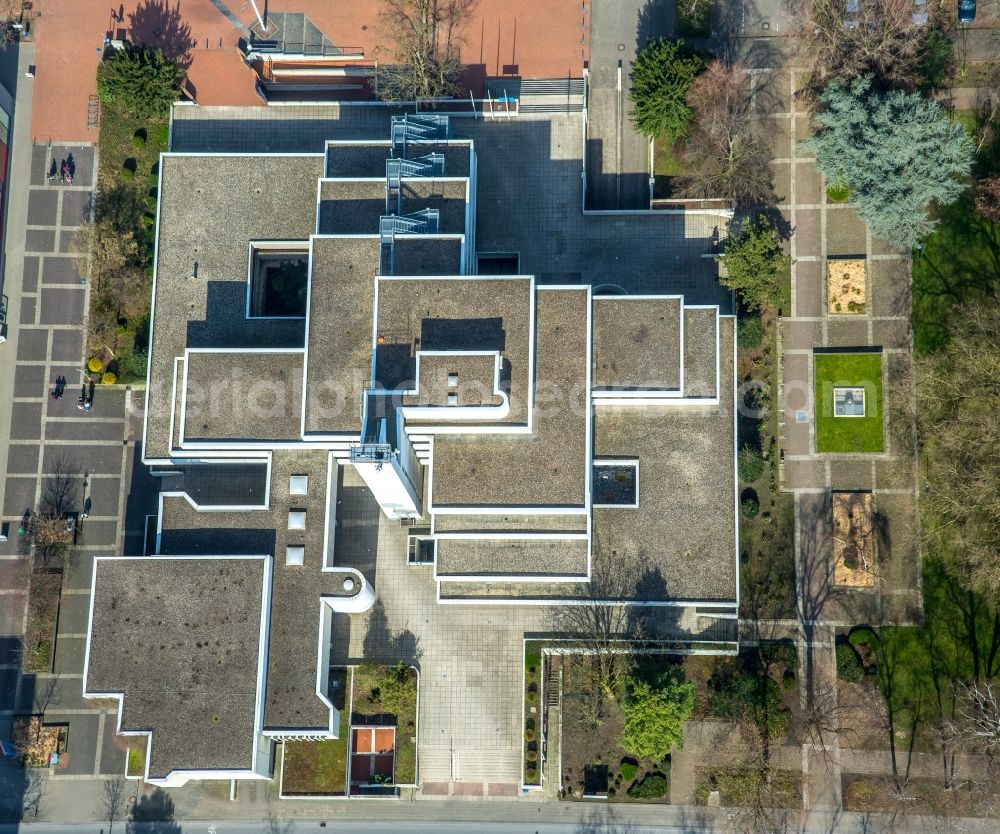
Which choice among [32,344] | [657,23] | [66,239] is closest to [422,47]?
[657,23]

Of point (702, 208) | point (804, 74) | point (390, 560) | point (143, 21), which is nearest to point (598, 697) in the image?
point (390, 560)

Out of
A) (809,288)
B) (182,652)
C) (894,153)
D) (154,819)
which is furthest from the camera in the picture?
(809,288)

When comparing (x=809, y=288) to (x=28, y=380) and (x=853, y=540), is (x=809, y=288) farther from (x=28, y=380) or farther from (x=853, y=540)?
(x=28, y=380)

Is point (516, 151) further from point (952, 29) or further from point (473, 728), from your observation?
point (473, 728)

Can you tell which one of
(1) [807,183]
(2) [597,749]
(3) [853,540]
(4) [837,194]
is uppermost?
(1) [807,183]

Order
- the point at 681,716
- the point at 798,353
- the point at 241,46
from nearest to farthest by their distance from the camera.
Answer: the point at 681,716, the point at 798,353, the point at 241,46

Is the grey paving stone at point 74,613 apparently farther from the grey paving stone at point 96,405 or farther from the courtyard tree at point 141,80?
the courtyard tree at point 141,80

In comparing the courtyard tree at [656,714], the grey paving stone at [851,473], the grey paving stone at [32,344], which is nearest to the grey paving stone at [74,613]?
the grey paving stone at [32,344]
